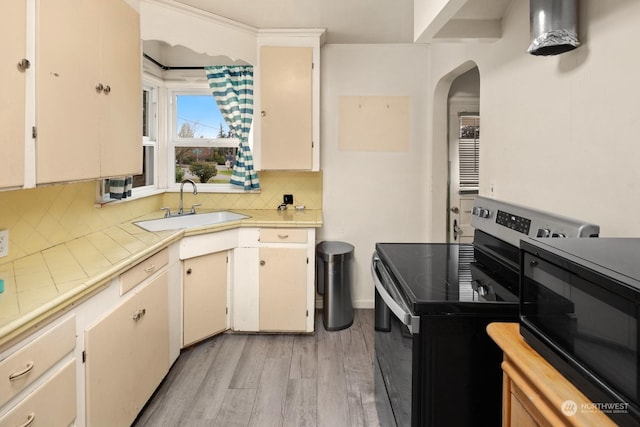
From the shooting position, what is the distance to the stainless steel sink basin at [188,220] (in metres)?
2.91

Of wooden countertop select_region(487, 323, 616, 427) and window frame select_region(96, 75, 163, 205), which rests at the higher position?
window frame select_region(96, 75, 163, 205)

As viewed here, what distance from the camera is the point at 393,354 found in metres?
1.53

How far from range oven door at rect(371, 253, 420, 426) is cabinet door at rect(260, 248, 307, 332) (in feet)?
3.59

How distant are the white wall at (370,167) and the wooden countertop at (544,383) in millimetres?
2562

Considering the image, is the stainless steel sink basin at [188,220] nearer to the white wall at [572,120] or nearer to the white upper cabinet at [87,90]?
the white upper cabinet at [87,90]

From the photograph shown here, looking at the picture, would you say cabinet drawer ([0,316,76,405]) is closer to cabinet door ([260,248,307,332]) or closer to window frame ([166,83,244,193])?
cabinet door ([260,248,307,332])

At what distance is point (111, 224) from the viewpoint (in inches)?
102

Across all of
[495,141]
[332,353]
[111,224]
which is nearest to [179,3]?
[111,224]

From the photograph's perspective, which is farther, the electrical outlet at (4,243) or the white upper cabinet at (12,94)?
the electrical outlet at (4,243)

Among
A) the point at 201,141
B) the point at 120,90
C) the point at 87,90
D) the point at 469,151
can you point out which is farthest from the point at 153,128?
the point at 469,151

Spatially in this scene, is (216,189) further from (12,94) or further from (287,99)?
(12,94)

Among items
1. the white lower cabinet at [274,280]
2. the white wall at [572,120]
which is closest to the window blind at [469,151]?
the white wall at [572,120]

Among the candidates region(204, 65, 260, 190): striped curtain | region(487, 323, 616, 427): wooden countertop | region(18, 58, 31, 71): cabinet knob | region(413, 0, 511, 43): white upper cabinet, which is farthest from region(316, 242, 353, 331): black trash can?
region(18, 58, 31, 71): cabinet knob

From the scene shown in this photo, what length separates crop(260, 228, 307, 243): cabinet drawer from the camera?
294 cm
